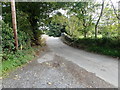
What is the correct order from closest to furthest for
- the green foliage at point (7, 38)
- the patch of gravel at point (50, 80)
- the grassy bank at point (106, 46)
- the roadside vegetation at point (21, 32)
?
the patch of gravel at point (50, 80) < the roadside vegetation at point (21, 32) < the green foliage at point (7, 38) < the grassy bank at point (106, 46)

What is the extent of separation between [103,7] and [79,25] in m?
3.57

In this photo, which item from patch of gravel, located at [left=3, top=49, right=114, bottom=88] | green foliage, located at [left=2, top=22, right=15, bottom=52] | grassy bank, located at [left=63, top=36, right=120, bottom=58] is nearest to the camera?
patch of gravel, located at [left=3, top=49, right=114, bottom=88]

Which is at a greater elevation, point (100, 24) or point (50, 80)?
point (100, 24)

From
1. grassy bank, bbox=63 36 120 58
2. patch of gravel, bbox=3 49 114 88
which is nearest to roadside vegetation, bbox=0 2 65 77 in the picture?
patch of gravel, bbox=3 49 114 88

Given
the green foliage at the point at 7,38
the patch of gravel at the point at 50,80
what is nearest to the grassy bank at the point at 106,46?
the patch of gravel at the point at 50,80

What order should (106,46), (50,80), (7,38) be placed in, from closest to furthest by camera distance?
(50,80)
(7,38)
(106,46)

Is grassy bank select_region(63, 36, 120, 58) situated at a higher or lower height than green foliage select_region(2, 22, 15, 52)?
lower

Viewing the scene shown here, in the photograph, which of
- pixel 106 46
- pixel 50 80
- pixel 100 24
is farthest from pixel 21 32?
pixel 100 24

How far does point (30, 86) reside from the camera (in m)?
3.21

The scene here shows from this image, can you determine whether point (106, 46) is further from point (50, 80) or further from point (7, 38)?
point (7, 38)

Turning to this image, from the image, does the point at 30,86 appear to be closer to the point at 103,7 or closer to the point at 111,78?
the point at 111,78

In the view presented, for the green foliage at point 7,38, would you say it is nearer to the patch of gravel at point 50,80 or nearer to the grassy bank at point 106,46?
the patch of gravel at point 50,80

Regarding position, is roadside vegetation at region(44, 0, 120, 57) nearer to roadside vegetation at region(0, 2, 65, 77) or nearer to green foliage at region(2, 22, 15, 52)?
roadside vegetation at region(0, 2, 65, 77)

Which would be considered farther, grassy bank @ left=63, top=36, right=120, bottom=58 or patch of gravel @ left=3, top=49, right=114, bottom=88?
grassy bank @ left=63, top=36, right=120, bottom=58
